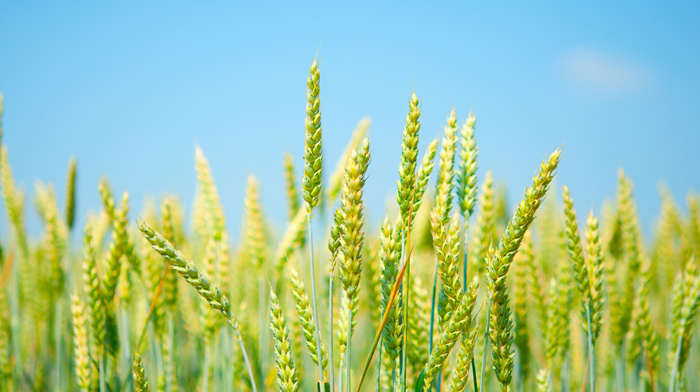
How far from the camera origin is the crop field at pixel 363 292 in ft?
3.43

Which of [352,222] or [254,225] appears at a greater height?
[254,225]

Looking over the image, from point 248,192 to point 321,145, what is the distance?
45.6 inches

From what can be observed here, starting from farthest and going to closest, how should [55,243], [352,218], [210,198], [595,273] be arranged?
1. [55,243]
2. [210,198]
3. [595,273]
4. [352,218]

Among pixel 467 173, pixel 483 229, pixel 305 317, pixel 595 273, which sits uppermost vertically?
pixel 467 173

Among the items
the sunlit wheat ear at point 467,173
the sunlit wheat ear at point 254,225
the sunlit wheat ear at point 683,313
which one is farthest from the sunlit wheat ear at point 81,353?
the sunlit wheat ear at point 683,313

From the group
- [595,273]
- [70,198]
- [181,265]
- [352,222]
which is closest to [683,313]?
[595,273]

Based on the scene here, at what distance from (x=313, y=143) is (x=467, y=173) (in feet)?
1.73

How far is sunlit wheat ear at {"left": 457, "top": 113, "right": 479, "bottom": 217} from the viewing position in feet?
4.37

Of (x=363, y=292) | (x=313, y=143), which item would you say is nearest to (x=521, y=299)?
(x=313, y=143)

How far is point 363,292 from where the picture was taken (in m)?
3.46

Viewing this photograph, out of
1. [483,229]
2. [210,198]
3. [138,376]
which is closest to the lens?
[138,376]

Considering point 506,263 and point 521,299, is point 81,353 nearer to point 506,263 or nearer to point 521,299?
point 506,263

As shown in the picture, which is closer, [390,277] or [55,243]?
[390,277]

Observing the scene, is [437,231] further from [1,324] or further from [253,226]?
[1,324]
